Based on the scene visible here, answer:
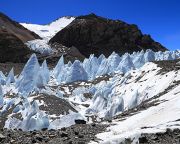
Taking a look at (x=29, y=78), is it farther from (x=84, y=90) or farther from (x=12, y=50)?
(x=12, y=50)

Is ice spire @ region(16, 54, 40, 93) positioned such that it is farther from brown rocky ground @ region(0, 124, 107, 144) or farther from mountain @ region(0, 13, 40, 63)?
mountain @ region(0, 13, 40, 63)

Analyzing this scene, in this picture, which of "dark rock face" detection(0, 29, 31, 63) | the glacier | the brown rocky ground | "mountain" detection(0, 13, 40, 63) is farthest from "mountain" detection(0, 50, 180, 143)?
"mountain" detection(0, 13, 40, 63)

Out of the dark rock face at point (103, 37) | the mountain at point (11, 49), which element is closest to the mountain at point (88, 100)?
the mountain at point (11, 49)

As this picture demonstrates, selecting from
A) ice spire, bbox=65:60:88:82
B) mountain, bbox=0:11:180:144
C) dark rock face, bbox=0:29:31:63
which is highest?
dark rock face, bbox=0:29:31:63

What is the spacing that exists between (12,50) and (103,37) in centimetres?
4544

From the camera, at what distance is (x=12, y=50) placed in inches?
5994

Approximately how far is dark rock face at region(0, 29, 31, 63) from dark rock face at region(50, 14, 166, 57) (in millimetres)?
23858

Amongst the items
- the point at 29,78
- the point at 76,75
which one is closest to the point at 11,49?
the point at 76,75

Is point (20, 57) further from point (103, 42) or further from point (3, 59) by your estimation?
point (103, 42)

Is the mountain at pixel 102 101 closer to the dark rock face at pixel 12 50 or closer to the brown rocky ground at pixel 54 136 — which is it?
the brown rocky ground at pixel 54 136

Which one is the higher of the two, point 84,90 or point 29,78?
point 29,78

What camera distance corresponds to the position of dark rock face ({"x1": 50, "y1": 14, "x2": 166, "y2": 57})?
177 metres

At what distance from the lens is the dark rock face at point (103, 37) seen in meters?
177

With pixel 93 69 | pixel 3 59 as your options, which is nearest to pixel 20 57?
pixel 3 59
